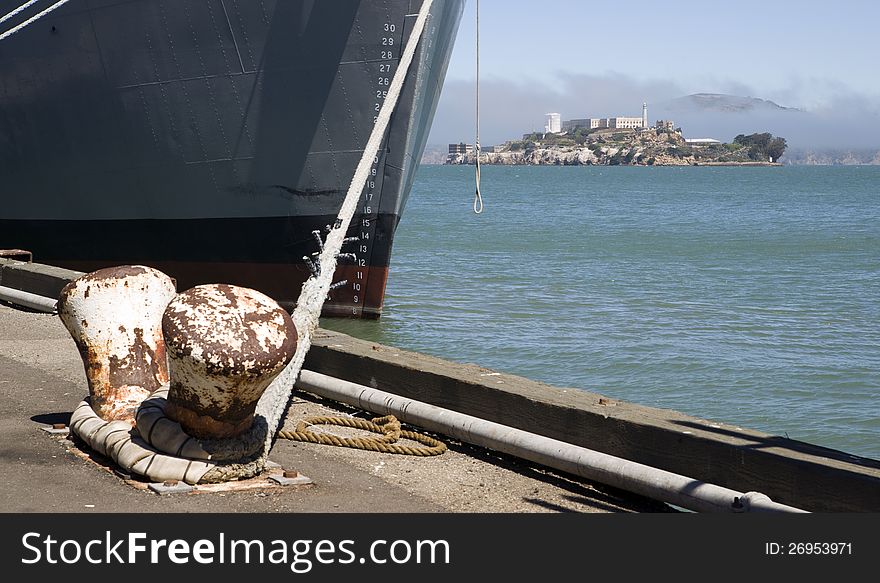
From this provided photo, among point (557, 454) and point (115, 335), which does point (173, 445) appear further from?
point (557, 454)

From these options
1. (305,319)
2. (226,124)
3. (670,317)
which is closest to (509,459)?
(305,319)

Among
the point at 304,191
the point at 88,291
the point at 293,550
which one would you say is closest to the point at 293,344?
the point at 293,550

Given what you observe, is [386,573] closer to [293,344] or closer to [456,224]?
[293,344]

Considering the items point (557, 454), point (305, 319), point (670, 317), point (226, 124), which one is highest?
point (226, 124)

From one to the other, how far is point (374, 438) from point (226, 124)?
1068 centimetres

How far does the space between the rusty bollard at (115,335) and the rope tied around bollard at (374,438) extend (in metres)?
0.90

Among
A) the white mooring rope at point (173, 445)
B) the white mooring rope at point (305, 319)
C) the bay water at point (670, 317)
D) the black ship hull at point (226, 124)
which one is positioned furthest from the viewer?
the black ship hull at point (226, 124)

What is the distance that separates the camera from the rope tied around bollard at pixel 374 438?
6.18 metres

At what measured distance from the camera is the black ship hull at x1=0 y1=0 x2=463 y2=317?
52.0 ft

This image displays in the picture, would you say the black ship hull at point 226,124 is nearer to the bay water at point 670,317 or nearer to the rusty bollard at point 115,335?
the bay water at point 670,317

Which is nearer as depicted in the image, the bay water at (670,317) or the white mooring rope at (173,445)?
the white mooring rope at (173,445)

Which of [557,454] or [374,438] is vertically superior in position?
[557,454]

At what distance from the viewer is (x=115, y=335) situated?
6375 mm

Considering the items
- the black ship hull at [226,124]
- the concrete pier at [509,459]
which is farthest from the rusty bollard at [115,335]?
the black ship hull at [226,124]
